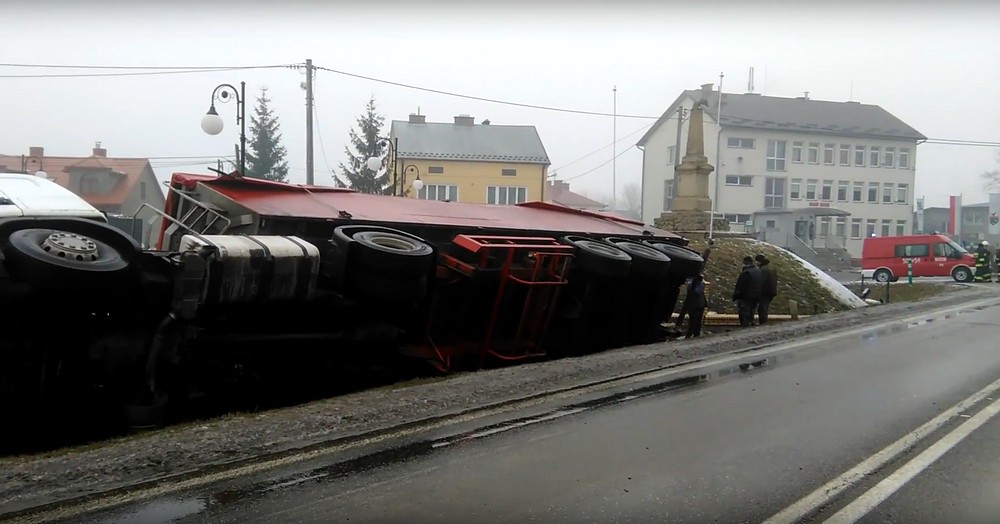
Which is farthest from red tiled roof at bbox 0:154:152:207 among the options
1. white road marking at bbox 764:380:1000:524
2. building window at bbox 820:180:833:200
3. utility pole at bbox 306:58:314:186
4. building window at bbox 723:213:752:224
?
building window at bbox 820:180:833:200

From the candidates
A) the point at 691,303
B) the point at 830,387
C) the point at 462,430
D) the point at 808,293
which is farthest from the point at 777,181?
the point at 462,430

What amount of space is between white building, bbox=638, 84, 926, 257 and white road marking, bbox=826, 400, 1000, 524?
148 feet

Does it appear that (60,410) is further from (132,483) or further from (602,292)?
(602,292)

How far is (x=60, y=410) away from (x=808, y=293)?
17110 millimetres

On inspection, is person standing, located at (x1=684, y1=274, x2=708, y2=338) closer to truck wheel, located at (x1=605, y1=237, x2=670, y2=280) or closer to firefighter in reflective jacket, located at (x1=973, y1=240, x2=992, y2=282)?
truck wheel, located at (x1=605, y1=237, x2=670, y2=280)

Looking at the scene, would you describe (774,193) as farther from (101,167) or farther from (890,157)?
(101,167)

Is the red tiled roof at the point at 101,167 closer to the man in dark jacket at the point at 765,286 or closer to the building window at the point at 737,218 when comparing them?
the man in dark jacket at the point at 765,286

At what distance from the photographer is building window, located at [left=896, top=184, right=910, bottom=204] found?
177ft

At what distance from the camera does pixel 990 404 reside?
7.08 meters

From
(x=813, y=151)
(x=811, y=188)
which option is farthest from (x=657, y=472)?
(x=813, y=151)

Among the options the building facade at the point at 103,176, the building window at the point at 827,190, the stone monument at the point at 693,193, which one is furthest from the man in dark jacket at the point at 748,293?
the building window at the point at 827,190

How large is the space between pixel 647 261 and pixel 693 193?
1557 centimetres

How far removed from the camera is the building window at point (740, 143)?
50.9 m

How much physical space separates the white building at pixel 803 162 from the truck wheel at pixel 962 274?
717 inches
